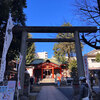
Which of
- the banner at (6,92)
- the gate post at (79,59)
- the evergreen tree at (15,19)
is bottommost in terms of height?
the banner at (6,92)

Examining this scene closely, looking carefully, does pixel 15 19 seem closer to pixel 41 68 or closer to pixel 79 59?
pixel 79 59

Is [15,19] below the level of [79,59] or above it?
above

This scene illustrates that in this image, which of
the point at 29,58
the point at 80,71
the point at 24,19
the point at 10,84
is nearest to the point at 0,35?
the point at 24,19

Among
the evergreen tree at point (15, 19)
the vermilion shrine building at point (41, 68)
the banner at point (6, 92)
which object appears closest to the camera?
the banner at point (6, 92)

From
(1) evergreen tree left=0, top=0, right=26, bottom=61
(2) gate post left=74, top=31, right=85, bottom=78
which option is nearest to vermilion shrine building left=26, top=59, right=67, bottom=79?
(1) evergreen tree left=0, top=0, right=26, bottom=61

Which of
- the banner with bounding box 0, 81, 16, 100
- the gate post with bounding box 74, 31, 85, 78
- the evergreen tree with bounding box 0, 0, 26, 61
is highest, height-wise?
the evergreen tree with bounding box 0, 0, 26, 61

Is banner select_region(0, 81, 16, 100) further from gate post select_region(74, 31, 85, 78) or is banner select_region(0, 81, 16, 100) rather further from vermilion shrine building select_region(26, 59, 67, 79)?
vermilion shrine building select_region(26, 59, 67, 79)

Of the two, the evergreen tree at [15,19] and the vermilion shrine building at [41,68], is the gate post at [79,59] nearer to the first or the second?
the evergreen tree at [15,19]

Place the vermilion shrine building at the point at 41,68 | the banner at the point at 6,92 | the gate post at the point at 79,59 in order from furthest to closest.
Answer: the vermilion shrine building at the point at 41,68, the gate post at the point at 79,59, the banner at the point at 6,92

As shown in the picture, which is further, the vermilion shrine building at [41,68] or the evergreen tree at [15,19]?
the vermilion shrine building at [41,68]

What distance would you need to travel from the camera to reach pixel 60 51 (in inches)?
1058

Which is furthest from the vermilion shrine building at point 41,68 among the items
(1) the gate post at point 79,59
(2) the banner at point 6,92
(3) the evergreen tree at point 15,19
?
(2) the banner at point 6,92

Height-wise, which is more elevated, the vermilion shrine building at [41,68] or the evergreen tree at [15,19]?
the evergreen tree at [15,19]

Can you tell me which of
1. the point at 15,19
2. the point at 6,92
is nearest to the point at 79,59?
the point at 6,92
